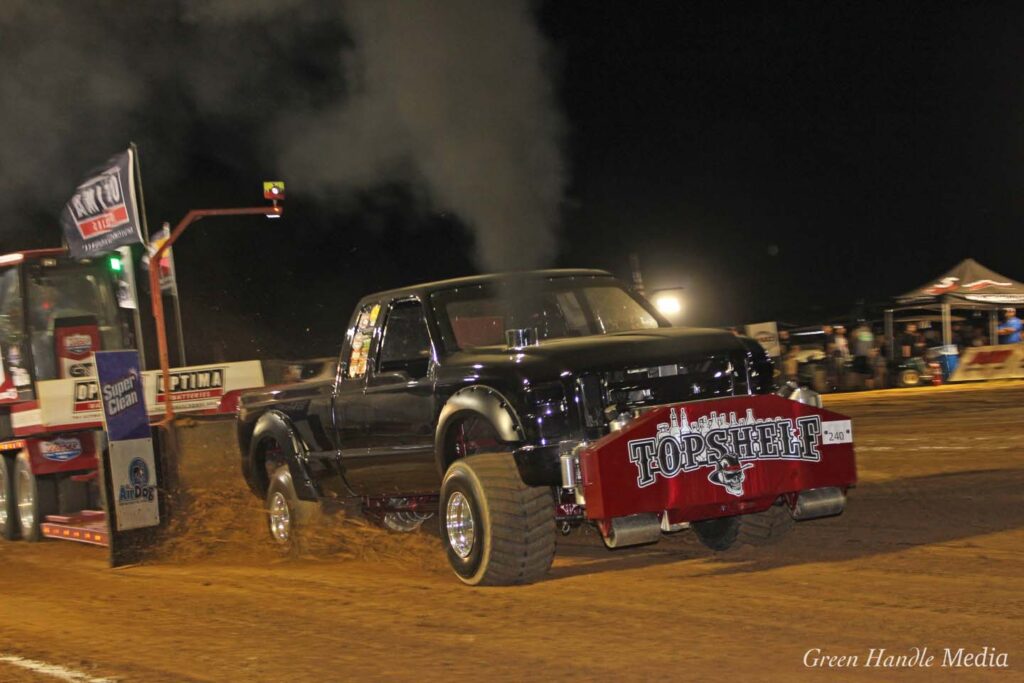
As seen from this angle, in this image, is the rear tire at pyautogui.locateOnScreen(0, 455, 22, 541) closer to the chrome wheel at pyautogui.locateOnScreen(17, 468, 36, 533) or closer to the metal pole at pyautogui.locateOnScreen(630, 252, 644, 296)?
the chrome wheel at pyautogui.locateOnScreen(17, 468, 36, 533)

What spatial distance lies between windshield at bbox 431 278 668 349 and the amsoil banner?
2048cm

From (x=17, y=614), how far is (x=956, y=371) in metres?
23.7

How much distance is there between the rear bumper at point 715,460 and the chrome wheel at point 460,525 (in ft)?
3.16

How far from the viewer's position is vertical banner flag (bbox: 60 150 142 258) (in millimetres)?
14758

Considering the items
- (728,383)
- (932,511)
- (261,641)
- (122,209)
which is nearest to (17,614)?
(261,641)

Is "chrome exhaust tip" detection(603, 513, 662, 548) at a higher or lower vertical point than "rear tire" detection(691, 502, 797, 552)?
higher

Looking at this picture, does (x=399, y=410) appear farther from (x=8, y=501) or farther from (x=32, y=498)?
(x=8, y=501)

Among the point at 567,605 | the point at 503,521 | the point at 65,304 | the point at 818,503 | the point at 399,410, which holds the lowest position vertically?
the point at 567,605

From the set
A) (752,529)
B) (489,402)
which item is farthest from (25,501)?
(752,529)

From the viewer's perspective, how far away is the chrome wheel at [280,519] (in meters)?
9.70

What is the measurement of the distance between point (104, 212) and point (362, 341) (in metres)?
7.58

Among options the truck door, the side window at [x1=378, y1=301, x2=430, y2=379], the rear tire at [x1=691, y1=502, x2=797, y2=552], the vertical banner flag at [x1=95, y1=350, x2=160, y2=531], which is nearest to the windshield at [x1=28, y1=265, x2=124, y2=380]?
the vertical banner flag at [x1=95, y1=350, x2=160, y2=531]

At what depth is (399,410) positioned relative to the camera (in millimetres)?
8164

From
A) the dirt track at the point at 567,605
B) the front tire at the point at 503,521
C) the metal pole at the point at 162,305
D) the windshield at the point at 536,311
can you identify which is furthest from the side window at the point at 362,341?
the metal pole at the point at 162,305
